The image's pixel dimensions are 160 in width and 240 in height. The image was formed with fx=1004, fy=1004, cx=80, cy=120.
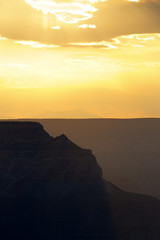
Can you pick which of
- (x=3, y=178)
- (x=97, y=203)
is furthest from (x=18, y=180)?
(x=97, y=203)

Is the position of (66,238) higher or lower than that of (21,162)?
lower

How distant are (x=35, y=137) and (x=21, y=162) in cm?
556

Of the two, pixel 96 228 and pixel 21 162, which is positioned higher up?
pixel 21 162

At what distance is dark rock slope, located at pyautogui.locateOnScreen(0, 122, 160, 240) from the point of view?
163 meters

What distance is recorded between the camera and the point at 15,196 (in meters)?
170

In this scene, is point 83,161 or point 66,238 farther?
point 83,161

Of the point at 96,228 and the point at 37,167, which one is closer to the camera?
the point at 96,228

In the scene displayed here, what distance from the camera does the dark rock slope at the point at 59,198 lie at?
534 ft

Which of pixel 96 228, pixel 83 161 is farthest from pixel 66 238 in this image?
pixel 83 161

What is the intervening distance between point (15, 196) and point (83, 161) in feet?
42.8

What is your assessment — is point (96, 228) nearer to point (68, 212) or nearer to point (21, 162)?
point (68, 212)

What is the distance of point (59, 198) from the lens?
169m

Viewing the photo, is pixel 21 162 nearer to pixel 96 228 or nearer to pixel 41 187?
pixel 41 187

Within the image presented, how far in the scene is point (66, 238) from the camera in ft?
523
